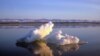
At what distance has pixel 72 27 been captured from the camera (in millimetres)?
1735

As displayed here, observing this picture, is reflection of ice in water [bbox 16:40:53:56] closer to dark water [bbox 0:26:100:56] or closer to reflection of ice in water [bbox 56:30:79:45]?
dark water [bbox 0:26:100:56]

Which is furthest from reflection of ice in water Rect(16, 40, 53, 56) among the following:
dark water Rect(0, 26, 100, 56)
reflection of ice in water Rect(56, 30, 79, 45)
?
reflection of ice in water Rect(56, 30, 79, 45)

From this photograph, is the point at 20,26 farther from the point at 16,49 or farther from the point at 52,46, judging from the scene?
the point at 52,46

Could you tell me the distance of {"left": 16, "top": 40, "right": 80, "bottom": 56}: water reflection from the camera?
160 centimetres

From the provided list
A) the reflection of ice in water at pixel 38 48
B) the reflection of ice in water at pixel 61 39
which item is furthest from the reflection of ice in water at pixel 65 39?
the reflection of ice in water at pixel 38 48

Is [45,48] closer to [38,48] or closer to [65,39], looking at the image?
[38,48]

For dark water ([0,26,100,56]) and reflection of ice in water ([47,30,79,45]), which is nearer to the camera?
dark water ([0,26,100,56])

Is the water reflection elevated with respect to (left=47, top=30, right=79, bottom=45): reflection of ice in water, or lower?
lower

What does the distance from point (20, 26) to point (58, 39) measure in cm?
29

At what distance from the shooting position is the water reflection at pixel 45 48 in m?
1.60

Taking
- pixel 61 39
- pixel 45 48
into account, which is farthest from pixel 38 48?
pixel 61 39

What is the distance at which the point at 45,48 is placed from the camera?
5.36 feet

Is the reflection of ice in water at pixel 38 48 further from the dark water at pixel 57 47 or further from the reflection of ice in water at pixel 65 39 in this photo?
the reflection of ice in water at pixel 65 39

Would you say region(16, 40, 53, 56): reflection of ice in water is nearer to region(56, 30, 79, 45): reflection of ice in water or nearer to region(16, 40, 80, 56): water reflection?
region(16, 40, 80, 56): water reflection
